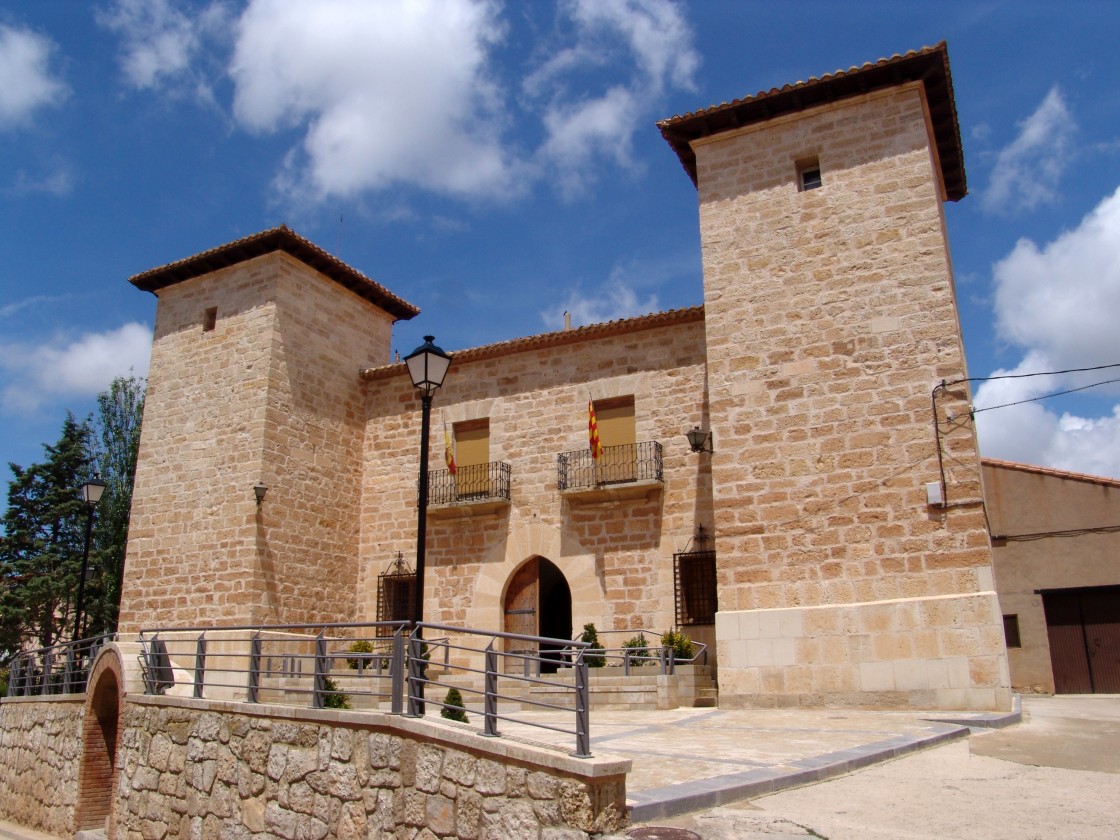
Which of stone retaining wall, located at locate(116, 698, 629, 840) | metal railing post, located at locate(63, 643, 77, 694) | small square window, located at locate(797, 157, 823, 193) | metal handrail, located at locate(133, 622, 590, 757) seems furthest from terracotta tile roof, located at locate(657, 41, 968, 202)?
metal railing post, located at locate(63, 643, 77, 694)

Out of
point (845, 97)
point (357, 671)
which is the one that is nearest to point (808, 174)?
point (845, 97)

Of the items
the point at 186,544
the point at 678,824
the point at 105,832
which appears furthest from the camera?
the point at 186,544

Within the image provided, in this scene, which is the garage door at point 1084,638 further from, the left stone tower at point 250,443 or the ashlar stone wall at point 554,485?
the left stone tower at point 250,443

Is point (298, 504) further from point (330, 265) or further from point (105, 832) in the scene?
point (105, 832)

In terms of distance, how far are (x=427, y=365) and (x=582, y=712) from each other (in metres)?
4.59

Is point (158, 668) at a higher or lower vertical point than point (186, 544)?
lower

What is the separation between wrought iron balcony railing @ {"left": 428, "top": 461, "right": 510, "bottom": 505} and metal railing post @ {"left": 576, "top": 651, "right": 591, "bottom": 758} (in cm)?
933

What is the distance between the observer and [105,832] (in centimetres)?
1002

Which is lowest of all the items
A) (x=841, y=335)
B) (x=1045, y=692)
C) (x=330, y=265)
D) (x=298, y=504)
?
(x=1045, y=692)

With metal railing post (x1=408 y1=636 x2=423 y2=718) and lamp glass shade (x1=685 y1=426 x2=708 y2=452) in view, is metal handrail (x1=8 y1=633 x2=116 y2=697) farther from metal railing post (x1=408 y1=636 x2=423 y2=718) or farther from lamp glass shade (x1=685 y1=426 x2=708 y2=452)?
lamp glass shade (x1=685 y1=426 x2=708 y2=452)

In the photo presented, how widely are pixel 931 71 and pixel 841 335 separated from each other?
353 cm

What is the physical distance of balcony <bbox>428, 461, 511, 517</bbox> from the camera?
1434 cm

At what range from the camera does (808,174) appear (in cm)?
1212

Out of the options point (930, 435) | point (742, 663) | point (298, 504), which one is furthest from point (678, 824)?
point (298, 504)
